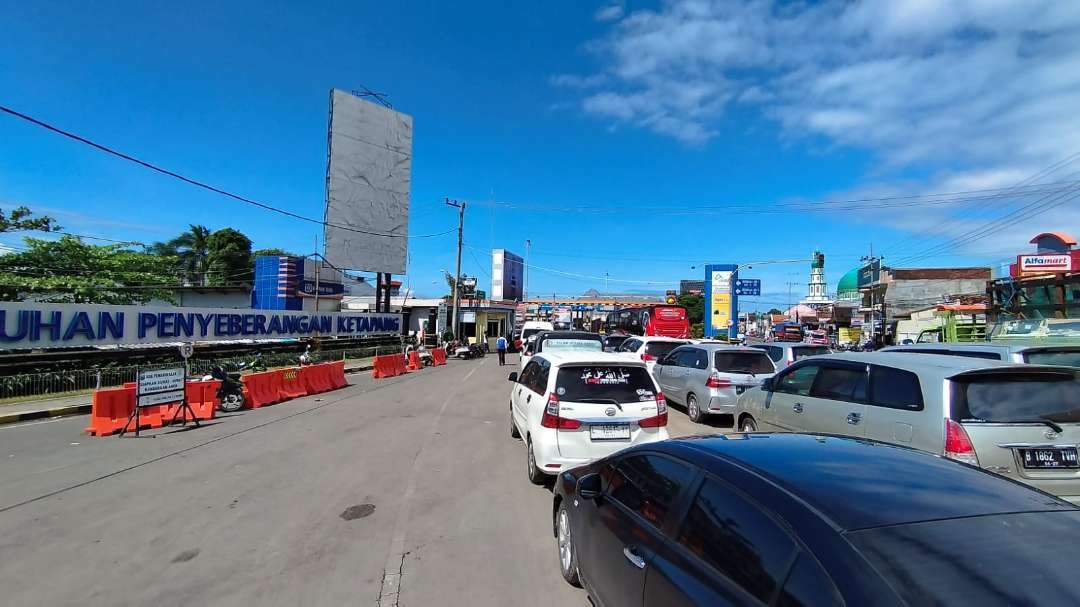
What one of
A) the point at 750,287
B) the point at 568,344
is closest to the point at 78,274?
the point at 568,344

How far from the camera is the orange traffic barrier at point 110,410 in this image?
10.1 metres

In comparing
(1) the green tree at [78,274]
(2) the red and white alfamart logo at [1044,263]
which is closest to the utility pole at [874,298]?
(2) the red and white alfamart logo at [1044,263]

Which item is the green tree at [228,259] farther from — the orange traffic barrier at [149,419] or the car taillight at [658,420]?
the car taillight at [658,420]

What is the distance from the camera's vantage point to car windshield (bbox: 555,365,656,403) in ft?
21.3

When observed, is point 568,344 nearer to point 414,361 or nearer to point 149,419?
point 149,419

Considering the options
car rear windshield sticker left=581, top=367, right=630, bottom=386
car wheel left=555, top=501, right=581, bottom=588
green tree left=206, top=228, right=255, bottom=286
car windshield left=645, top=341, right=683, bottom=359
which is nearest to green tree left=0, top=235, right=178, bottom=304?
green tree left=206, top=228, right=255, bottom=286

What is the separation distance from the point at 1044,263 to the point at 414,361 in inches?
1415

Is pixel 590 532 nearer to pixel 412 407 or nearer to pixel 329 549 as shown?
pixel 329 549

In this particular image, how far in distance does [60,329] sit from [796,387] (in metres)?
21.0

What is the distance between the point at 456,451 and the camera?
856 centimetres

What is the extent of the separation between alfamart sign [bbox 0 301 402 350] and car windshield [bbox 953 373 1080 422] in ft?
72.3

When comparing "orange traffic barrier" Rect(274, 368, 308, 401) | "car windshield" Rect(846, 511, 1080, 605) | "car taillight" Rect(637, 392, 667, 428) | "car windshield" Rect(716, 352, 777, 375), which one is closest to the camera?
"car windshield" Rect(846, 511, 1080, 605)

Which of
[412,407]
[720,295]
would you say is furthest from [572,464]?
[720,295]

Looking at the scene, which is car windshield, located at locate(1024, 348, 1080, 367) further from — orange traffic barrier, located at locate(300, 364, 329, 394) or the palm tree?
the palm tree
